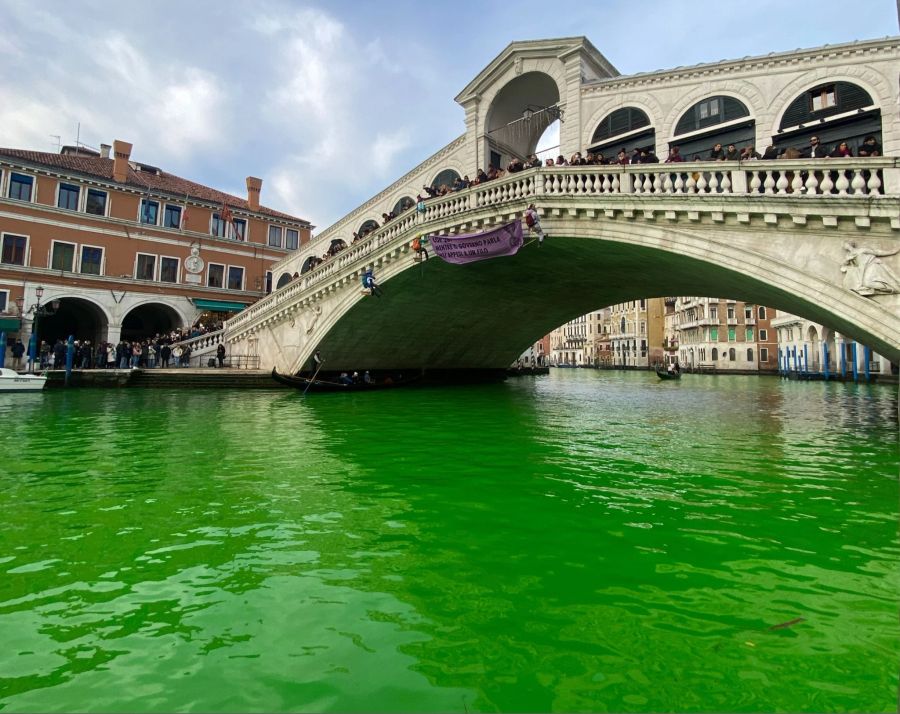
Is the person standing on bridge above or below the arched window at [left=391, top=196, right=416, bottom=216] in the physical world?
Result: below

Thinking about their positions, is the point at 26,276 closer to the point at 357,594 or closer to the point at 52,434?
the point at 52,434

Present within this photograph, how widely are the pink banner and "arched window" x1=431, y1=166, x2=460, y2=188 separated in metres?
6.71

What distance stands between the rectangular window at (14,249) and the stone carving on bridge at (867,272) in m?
31.9

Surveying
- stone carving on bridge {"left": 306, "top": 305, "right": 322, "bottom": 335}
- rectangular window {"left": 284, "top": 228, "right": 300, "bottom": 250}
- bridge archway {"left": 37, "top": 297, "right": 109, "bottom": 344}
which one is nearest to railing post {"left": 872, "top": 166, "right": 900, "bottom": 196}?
stone carving on bridge {"left": 306, "top": 305, "right": 322, "bottom": 335}

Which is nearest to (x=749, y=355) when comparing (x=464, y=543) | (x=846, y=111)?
(x=846, y=111)

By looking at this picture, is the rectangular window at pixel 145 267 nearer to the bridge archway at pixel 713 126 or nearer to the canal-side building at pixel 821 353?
the bridge archway at pixel 713 126

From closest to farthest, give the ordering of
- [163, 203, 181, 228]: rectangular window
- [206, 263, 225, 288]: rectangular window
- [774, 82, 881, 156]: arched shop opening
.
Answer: [774, 82, 881, 156]: arched shop opening
[163, 203, 181, 228]: rectangular window
[206, 263, 225, 288]: rectangular window

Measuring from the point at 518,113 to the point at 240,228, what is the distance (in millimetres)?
19762

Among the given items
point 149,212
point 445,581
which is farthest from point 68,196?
point 445,581

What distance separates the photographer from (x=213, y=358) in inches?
912

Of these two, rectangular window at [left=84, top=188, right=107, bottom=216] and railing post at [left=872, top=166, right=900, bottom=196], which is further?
rectangular window at [left=84, top=188, right=107, bottom=216]

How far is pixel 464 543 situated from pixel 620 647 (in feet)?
5.33

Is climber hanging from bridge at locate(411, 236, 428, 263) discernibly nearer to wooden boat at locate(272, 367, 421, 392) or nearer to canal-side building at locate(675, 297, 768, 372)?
wooden boat at locate(272, 367, 421, 392)

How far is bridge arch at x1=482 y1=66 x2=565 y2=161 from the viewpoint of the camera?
19016 millimetres
